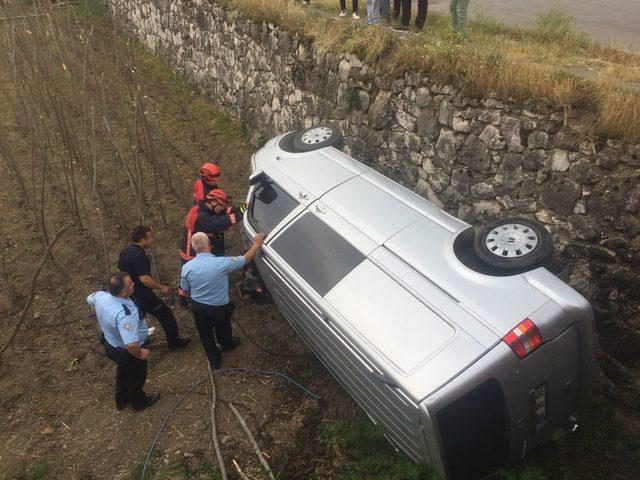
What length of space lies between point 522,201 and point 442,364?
7.54 feet

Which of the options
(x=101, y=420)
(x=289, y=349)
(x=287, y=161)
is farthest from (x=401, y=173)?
(x=101, y=420)

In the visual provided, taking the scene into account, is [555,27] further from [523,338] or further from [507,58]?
[523,338]

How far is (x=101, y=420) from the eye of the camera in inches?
182

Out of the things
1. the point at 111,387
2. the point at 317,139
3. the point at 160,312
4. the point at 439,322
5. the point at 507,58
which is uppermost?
the point at 507,58

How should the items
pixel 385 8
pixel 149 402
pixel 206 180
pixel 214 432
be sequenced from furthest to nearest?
pixel 385 8 → pixel 206 180 → pixel 149 402 → pixel 214 432

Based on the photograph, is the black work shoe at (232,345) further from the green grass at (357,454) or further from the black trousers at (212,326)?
the green grass at (357,454)

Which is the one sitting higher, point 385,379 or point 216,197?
point 216,197

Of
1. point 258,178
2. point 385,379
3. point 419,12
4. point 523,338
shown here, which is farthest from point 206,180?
point 419,12

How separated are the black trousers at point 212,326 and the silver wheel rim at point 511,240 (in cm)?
254

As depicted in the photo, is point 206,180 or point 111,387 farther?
point 206,180

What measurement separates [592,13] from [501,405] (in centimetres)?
773

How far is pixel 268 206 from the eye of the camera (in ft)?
16.0

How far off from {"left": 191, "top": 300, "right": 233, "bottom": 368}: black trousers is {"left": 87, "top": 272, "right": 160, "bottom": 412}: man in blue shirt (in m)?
0.50

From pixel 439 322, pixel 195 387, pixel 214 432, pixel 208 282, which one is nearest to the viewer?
pixel 439 322
